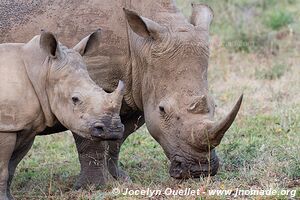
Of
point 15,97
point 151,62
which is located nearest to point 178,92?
point 151,62

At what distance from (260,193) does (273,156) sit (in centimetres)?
163

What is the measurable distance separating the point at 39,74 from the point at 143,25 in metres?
1.16

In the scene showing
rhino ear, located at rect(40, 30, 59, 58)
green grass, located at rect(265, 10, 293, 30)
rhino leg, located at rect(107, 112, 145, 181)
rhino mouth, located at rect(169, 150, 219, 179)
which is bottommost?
green grass, located at rect(265, 10, 293, 30)

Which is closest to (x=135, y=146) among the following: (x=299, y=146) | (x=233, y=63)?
(x=299, y=146)

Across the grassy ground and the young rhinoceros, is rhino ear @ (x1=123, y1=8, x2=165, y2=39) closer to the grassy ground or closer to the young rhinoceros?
the young rhinoceros

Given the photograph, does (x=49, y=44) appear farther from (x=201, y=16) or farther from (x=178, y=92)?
(x=201, y=16)

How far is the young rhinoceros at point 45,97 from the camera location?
24.0ft

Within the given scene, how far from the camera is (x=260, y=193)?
7.45 metres

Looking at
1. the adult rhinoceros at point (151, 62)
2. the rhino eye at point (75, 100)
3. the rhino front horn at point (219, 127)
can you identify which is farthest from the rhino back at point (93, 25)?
the rhino front horn at point (219, 127)

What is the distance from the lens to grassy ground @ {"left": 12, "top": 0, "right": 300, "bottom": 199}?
8.25 metres

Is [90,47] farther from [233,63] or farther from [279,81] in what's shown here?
[233,63]

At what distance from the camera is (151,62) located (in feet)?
27.1

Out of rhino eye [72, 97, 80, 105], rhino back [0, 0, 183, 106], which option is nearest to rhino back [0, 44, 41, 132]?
rhino eye [72, 97, 80, 105]

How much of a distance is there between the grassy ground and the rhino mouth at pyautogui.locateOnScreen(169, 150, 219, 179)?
0.08 metres
